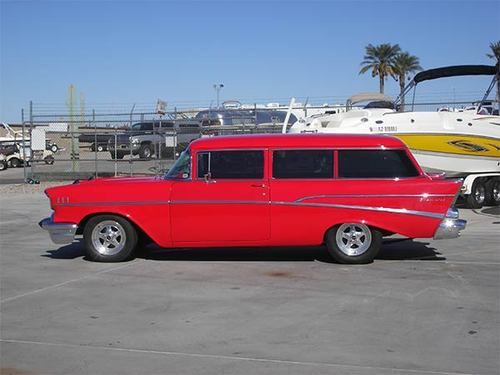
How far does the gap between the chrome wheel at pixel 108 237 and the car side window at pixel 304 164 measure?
238cm

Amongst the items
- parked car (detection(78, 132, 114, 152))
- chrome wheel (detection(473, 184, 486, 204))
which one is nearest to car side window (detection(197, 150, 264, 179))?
chrome wheel (detection(473, 184, 486, 204))

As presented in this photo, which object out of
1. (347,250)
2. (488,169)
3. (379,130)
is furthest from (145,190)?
(488,169)

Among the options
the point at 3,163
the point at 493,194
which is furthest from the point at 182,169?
the point at 3,163

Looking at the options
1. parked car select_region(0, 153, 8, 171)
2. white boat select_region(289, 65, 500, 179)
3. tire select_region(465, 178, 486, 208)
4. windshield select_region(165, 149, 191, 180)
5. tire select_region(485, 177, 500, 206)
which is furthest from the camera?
parked car select_region(0, 153, 8, 171)

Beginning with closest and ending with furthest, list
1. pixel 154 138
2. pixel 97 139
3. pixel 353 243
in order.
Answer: pixel 353 243, pixel 154 138, pixel 97 139

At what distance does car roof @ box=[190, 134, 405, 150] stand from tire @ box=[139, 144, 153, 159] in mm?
18224

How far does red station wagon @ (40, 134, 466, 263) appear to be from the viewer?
8.69 meters

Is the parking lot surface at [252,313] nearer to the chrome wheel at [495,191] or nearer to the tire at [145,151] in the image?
the chrome wheel at [495,191]

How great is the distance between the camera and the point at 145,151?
88.9 feet

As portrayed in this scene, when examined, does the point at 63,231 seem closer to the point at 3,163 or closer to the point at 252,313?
the point at 252,313

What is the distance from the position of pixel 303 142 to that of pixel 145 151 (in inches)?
744

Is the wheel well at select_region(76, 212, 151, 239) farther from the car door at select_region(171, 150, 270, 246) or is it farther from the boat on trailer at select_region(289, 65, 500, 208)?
the boat on trailer at select_region(289, 65, 500, 208)

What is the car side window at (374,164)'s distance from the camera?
8.84 metres

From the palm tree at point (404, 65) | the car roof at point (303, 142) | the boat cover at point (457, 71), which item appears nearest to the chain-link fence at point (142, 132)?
the boat cover at point (457, 71)
